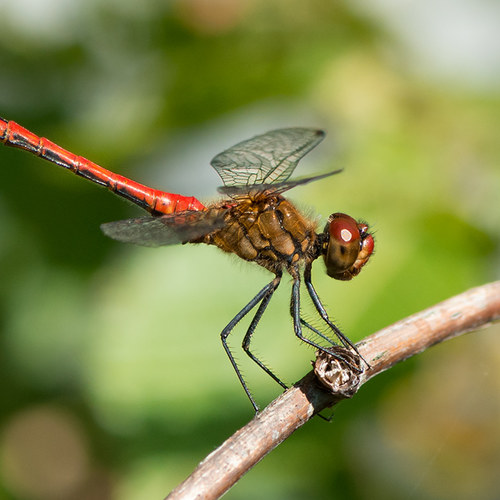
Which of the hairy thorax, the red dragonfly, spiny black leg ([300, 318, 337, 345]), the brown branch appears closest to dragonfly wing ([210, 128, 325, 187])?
the red dragonfly

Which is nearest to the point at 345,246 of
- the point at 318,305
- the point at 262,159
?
the point at 318,305

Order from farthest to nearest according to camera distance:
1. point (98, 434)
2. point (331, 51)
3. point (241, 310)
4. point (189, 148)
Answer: point (189, 148) < point (331, 51) < point (98, 434) < point (241, 310)

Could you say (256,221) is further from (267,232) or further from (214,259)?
(214,259)

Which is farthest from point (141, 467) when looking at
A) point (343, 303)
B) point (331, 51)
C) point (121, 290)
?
point (331, 51)

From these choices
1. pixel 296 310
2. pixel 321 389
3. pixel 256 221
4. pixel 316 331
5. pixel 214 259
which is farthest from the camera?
pixel 214 259

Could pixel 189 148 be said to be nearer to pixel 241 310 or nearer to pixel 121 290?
pixel 121 290

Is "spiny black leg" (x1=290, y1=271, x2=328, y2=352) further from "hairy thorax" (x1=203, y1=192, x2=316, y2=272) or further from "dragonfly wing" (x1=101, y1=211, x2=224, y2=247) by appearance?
"dragonfly wing" (x1=101, y1=211, x2=224, y2=247)
